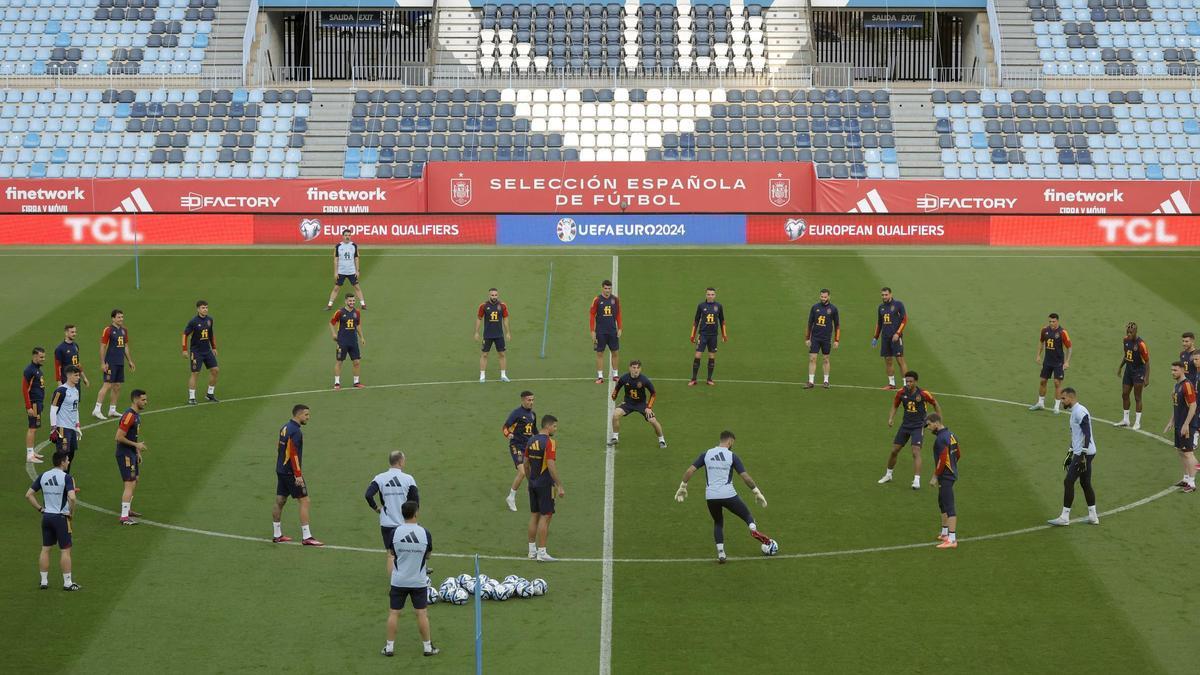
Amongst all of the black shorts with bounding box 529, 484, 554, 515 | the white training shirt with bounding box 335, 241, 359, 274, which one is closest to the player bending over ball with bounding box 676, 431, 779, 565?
the black shorts with bounding box 529, 484, 554, 515

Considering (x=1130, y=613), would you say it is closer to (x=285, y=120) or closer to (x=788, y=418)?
(x=788, y=418)

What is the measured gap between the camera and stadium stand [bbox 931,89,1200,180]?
154ft

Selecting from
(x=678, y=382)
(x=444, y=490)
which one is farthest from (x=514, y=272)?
(x=444, y=490)

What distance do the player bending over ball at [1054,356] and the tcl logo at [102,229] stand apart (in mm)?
27053

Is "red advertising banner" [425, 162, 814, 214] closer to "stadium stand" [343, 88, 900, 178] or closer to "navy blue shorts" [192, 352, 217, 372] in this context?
"stadium stand" [343, 88, 900, 178]

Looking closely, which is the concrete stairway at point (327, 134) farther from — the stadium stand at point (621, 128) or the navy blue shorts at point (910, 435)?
the navy blue shorts at point (910, 435)

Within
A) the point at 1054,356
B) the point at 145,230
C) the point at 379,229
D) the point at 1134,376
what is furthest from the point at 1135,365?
the point at 145,230

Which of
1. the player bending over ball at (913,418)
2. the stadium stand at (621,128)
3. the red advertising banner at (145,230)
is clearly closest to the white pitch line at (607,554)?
the player bending over ball at (913,418)

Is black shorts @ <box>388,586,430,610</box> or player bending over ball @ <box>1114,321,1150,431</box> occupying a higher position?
player bending over ball @ <box>1114,321,1150,431</box>

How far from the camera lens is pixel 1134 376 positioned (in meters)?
25.2

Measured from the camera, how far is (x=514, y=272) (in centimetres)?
3894

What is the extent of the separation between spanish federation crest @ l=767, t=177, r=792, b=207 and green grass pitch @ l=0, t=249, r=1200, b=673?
595 cm

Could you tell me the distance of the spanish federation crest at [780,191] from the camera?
145 ft

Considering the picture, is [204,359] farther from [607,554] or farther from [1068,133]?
[1068,133]
